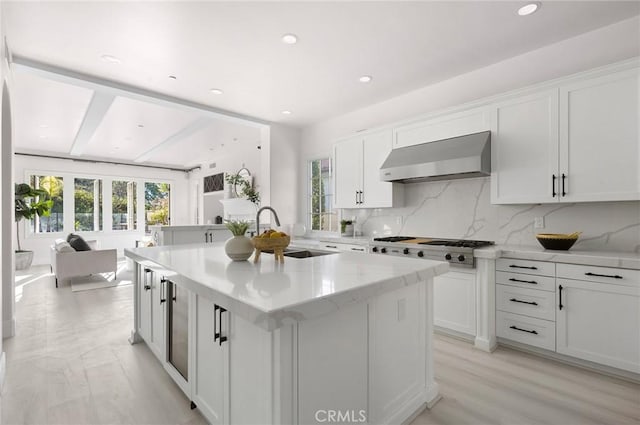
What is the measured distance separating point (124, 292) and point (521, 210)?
5404mm

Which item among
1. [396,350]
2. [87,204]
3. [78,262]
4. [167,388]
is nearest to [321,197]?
[167,388]

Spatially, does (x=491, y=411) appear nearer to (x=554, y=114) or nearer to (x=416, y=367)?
(x=416, y=367)

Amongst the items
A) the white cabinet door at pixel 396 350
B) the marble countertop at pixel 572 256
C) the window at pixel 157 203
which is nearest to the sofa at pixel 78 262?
the window at pixel 157 203

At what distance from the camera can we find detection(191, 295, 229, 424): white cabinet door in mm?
1501

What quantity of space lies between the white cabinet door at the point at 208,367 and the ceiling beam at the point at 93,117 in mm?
3764

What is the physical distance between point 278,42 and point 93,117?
386 centimetres

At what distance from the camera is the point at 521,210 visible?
9.96 feet

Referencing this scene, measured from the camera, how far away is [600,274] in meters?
2.22

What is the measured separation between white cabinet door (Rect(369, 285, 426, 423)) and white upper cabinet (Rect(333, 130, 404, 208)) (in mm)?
2148

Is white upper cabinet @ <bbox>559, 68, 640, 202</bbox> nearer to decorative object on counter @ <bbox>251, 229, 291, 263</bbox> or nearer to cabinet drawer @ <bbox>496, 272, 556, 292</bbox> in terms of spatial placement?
cabinet drawer @ <bbox>496, 272, 556, 292</bbox>

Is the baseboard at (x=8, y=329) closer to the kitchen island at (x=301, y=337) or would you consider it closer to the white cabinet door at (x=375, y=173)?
the kitchen island at (x=301, y=337)

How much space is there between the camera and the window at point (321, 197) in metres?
5.10

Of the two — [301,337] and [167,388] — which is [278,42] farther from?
[167,388]

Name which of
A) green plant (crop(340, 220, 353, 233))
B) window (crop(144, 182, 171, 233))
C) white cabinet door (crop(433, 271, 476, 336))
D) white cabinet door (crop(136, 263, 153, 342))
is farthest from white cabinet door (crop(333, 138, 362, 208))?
window (crop(144, 182, 171, 233))
